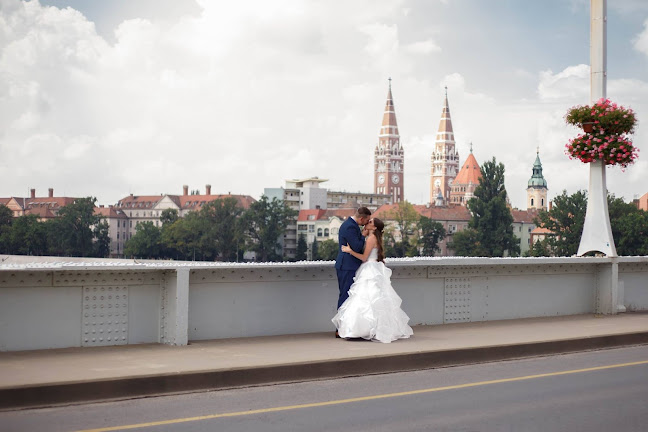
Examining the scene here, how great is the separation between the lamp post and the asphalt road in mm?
6273

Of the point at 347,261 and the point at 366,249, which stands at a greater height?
the point at 366,249

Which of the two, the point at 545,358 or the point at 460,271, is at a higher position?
the point at 460,271

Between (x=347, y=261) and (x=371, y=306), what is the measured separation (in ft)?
2.47

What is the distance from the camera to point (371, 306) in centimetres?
1179

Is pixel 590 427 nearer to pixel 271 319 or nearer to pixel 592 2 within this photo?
pixel 271 319

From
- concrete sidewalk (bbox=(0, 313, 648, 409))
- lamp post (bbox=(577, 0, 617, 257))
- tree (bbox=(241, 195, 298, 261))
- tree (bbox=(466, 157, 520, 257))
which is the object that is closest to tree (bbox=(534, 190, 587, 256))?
tree (bbox=(466, 157, 520, 257))

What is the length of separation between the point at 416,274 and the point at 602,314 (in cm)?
488

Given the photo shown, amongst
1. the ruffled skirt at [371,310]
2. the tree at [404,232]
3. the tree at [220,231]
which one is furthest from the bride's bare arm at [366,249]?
the tree at [220,231]

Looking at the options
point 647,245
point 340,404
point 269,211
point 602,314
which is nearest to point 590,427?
point 340,404

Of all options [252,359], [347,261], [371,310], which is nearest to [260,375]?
[252,359]

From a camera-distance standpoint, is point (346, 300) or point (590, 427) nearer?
point (590, 427)

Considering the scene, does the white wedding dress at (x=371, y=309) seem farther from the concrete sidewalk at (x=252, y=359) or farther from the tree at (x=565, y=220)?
the tree at (x=565, y=220)

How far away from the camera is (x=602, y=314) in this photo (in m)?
16.5

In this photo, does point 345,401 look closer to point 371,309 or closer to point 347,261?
point 371,309
